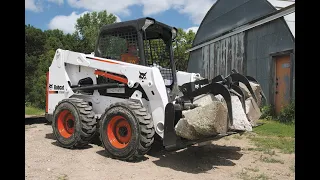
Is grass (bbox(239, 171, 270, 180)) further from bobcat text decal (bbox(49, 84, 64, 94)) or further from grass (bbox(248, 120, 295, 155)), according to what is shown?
bobcat text decal (bbox(49, 84, 64, 94))

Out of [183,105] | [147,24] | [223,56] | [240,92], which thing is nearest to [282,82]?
[223,56]

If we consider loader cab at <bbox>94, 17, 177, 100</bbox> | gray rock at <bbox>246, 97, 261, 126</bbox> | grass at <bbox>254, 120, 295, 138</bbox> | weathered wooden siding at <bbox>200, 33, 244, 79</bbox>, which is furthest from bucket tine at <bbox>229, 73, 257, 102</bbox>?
weathered wooden siding at <bbox>200, 33, 244, 79</bbox>

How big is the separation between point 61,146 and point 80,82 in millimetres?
1405

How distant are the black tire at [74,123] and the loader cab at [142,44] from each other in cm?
120

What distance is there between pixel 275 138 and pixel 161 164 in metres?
3.76

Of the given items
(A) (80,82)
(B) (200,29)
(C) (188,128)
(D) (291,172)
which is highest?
(B) (200,29)

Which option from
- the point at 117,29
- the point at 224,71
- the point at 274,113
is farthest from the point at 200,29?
the point at 117,29

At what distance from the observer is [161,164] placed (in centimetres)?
543

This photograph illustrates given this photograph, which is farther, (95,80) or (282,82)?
(282,82)

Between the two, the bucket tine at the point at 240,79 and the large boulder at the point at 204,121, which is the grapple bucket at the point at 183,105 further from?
the bucket tine at the point at 240,79

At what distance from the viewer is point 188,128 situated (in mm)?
4855

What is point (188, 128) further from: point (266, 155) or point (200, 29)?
point (200, 29)

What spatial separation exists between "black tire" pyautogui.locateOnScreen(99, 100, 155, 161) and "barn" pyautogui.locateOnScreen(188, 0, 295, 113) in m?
7.02

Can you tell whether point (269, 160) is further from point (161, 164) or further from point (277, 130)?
point (277, 130)
